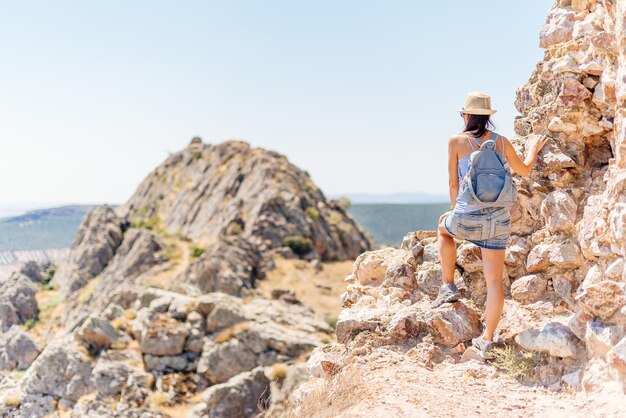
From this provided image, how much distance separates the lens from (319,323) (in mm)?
22859

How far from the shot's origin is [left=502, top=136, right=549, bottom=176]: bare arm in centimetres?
611

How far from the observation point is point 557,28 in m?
7.00

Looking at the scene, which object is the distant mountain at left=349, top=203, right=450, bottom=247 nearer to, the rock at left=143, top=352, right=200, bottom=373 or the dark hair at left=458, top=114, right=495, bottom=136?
the rock at left=143, top=352, right=200, bottom=373

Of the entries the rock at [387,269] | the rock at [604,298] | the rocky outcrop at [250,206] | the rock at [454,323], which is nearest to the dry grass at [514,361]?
the rock at [454,323]

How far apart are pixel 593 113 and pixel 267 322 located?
16.0 m

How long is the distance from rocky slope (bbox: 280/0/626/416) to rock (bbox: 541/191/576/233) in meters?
0.01

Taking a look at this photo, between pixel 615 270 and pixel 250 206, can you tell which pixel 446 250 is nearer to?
pixel 615 270

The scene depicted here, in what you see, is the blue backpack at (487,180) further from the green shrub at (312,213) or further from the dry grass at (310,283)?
the green shrub at (312,213)

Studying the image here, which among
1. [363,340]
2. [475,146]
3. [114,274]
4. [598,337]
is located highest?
[475,146]

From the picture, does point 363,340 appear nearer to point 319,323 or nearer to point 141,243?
point 319,323

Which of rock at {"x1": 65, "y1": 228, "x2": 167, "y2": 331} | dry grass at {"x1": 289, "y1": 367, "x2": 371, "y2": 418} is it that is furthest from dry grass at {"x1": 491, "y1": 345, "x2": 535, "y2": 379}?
rock at {"x1": 65, "y1": 228, "x2": 167, "y2": 331}

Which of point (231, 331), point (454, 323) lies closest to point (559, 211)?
point (454, 323)

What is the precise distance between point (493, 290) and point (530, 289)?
0.72 m

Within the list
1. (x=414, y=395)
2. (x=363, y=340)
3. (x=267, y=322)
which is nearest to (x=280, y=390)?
(x=267, y=322)
